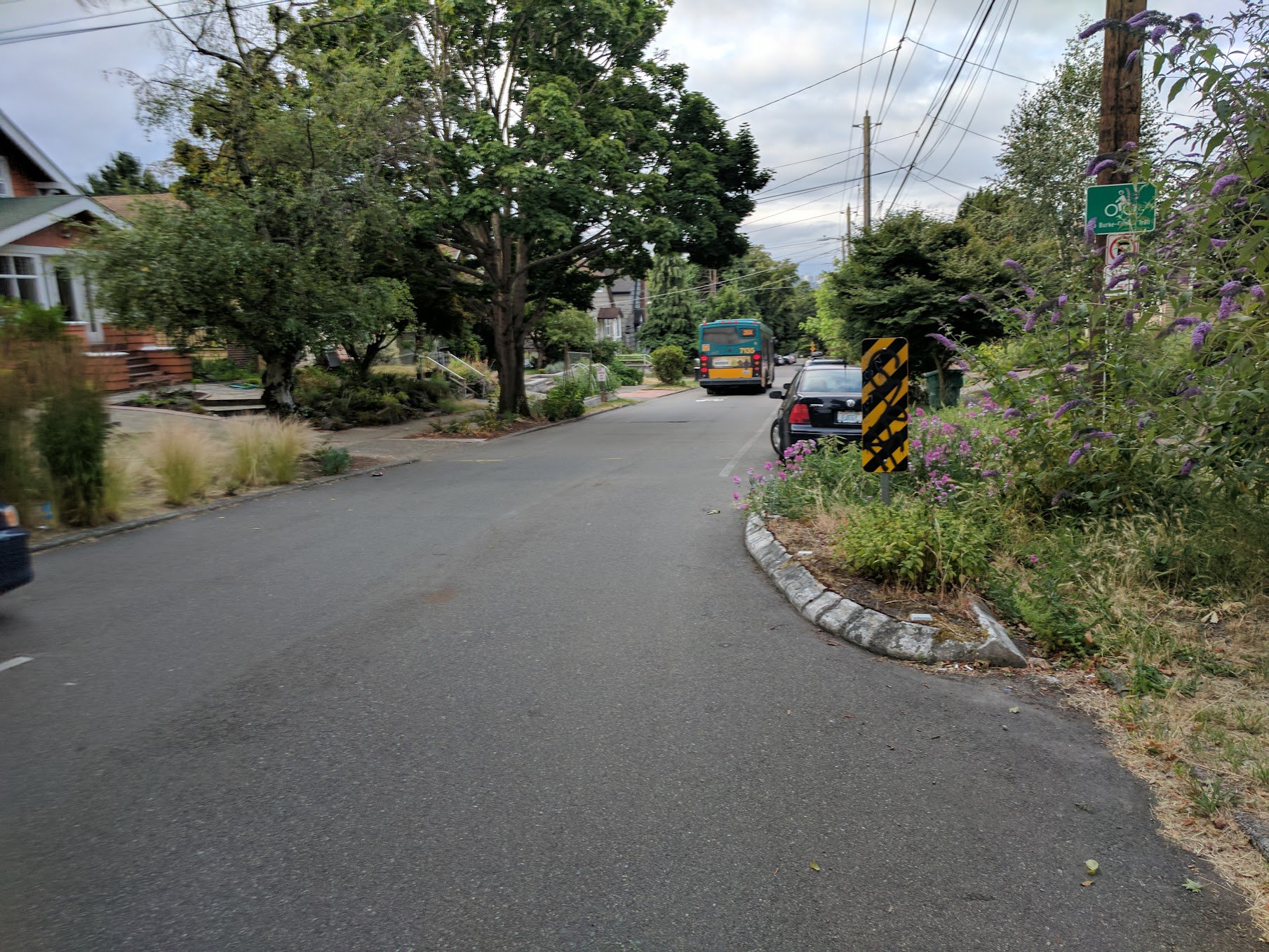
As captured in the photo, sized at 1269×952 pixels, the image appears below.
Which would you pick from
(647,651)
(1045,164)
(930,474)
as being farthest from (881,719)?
(1045,164)

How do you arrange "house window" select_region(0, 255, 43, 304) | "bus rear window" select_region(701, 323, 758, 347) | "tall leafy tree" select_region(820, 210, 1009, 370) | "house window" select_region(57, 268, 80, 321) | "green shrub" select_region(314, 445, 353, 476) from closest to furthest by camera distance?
"green shrub" select_region(314, 445, 353, 476) < "tall leafy tree" select_region(820, 210, 1009, 370) < "house window" select_region(0, 255, 43, 304) < "house window" select_region(57, 268, 80, 321) < "bus rear window" select_region(701, 323, 758, 347)

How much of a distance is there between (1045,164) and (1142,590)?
52.6 feet

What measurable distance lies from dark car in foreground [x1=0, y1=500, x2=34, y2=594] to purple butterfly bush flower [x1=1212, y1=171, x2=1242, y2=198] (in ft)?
26.6

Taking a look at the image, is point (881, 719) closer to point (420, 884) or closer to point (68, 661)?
point (420, 884)

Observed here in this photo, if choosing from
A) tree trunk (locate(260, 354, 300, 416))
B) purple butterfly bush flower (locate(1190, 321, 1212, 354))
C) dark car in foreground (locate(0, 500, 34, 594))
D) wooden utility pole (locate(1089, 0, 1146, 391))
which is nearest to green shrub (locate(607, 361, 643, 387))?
tree trunk (locate(260, 354, 300, 416))

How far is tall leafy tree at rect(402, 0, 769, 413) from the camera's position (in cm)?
1847

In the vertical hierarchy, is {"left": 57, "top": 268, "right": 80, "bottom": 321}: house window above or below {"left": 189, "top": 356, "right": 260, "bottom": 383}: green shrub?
above

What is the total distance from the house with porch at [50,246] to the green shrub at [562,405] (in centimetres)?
1013

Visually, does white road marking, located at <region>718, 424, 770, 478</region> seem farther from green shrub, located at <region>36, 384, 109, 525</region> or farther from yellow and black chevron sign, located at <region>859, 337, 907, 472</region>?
green shrub, located at <region>36, 384, 109, 525</region>

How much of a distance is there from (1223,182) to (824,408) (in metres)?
8.37

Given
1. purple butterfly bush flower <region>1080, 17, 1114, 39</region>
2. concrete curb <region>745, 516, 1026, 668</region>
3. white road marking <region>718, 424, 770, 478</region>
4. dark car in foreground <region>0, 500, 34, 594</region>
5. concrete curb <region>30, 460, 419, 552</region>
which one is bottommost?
white road marking <region>718, 424, 770, 478</region>

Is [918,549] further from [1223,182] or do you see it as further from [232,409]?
[232,409]

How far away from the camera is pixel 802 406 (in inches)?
508

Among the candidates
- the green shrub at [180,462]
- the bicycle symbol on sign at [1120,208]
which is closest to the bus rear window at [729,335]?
the green shrub at [180,462]
